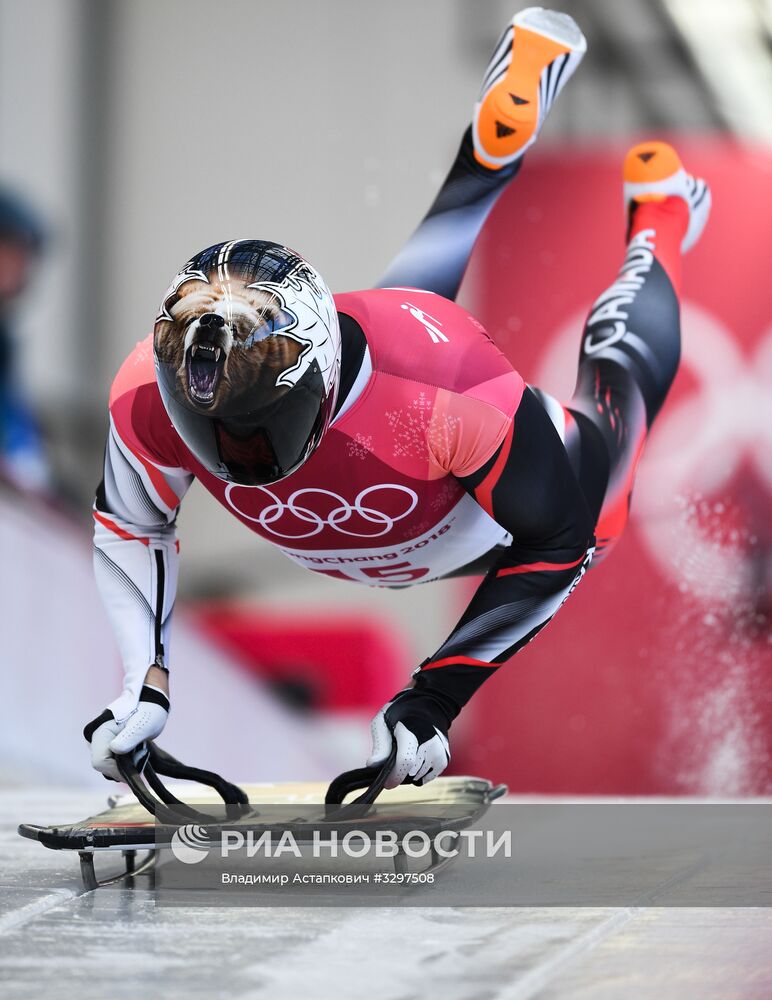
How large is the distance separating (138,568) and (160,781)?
0.42m

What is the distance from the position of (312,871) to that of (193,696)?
3787mm

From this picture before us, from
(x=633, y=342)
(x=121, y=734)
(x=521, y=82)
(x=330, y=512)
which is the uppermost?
(x=521, y=82)

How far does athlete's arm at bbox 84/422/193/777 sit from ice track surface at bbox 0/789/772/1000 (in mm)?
369

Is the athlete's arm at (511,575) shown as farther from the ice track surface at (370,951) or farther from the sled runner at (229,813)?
the ice track surface at (370,951)

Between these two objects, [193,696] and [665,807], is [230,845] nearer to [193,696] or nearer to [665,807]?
[665,807]

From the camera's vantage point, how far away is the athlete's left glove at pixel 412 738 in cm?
257

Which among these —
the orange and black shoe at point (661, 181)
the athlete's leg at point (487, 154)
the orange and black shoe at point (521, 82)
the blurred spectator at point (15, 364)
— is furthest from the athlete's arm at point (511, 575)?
the blurred spectator at point (15, 364)

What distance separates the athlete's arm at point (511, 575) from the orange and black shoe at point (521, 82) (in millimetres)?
1010

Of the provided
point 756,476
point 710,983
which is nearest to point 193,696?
point 756,476

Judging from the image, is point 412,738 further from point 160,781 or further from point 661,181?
point 661,181

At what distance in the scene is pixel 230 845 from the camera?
2715mm

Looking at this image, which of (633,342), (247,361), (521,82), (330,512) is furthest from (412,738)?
(521,82)

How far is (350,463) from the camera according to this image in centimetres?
273

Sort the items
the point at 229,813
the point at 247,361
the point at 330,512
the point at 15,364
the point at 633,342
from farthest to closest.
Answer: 1. the point at 15,364
2. the point at 633,342
3. the point at 229,813
4. the point at 330,512
5. the point at 247,361
